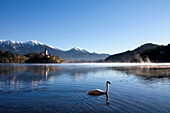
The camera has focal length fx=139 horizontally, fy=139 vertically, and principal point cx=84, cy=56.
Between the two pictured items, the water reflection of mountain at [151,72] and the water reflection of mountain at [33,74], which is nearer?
the water reflection of mountain at [33,74]

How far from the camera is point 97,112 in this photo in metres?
12.9

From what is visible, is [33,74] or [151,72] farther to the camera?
[151,72]

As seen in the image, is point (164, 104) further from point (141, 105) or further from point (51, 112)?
point (51, 112)

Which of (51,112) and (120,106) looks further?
(120,106)

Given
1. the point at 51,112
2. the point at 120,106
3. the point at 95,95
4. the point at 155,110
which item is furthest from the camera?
the point at 95,95

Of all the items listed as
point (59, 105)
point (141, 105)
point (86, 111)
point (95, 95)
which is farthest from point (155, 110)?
point (59, 105)

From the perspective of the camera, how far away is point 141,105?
597 inches

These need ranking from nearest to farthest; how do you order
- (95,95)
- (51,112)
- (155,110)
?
(51,112) < (155,110) < (95,95)

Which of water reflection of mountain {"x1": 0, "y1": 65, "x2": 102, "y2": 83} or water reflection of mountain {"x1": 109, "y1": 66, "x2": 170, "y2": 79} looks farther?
water reflection of mountain {"x1": 109, "y1": 66, "x2": 170, "y2": 79}

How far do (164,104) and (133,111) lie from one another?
4.92 meters

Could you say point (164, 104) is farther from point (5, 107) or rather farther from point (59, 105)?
point (5, 107)

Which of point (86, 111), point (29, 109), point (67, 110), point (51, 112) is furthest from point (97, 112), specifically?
point (29, 109)

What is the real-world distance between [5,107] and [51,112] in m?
5.12

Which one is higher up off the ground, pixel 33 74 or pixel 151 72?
pixel 151 72
